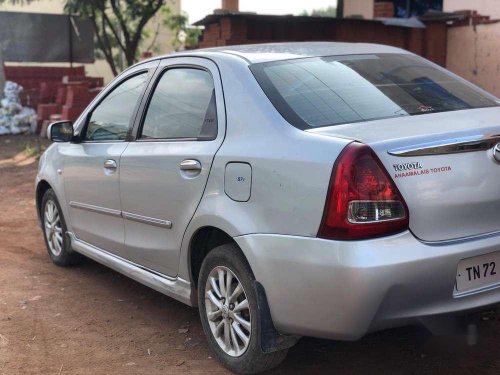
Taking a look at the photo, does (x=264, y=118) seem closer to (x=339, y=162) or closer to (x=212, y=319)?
(x=339, y=162)

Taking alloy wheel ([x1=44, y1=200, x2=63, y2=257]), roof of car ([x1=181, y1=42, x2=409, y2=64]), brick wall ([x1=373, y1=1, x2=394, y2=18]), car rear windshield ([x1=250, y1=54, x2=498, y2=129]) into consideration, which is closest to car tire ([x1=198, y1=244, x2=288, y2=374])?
car rear windshield ([x1=250, y1=54, x2=498, y2=129])

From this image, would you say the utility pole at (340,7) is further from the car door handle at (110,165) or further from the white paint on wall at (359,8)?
the car door handle at (110,165)

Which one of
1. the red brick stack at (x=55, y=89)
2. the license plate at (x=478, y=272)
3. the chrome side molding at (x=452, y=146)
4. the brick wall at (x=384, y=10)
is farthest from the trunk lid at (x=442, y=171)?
the red brick stack at (x=55, y=89)

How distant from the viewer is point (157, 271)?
4.25m

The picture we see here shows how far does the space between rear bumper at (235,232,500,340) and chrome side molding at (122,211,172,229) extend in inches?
37.9

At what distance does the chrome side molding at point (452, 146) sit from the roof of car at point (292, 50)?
3.84 feet

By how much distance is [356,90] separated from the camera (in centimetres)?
365

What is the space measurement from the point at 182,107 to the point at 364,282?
1.77m

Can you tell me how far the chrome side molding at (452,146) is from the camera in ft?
9.93

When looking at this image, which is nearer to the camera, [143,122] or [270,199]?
[270,199]

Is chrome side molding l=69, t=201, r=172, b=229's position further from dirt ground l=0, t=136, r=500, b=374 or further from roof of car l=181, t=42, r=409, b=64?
roof of car l=181, t=42, r=409, b=64

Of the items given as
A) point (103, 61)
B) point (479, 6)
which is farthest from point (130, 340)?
point (103, 61)

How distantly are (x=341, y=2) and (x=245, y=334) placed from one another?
46.2ft

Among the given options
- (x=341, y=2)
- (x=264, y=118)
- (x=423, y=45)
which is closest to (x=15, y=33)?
(x=341, y=2)
